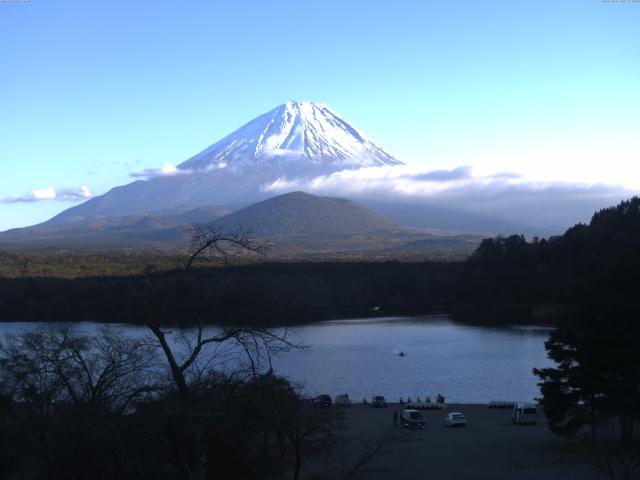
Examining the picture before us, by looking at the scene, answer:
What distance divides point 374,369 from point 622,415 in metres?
10.6

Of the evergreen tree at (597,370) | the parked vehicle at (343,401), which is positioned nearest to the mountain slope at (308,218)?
the parked vehicle at (343,401)

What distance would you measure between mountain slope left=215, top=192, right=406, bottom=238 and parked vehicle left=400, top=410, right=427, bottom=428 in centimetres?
7596

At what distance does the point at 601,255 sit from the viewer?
35.7 meters

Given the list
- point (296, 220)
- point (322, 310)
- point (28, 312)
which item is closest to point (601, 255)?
point (322, 310)

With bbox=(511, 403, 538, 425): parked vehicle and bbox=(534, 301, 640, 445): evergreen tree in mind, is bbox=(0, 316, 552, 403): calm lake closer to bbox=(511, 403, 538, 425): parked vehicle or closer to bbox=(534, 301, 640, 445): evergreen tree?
bbox=(511, 403, 538, 425): parked vehicle

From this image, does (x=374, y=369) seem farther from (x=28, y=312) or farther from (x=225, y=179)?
(x=225, y=179)

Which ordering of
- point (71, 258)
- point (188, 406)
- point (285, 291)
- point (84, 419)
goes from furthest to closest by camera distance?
point (71, 258) < point (285, 291) < point (84, 419) < point (188, 406)

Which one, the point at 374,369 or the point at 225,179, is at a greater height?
the point at 225,179

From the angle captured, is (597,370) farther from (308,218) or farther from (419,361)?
(308,218)

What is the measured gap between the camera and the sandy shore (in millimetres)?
9273

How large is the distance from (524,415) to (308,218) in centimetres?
8726

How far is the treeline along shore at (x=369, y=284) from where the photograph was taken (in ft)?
95.6

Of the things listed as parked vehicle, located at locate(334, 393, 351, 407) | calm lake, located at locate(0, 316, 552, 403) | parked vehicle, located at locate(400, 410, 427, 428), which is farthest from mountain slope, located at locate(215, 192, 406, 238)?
parked vehicle, located at locate(400, 410, 427, 428)

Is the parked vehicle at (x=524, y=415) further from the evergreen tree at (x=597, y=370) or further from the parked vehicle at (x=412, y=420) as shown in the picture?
the evergreen tree at (x=597, y=370)
